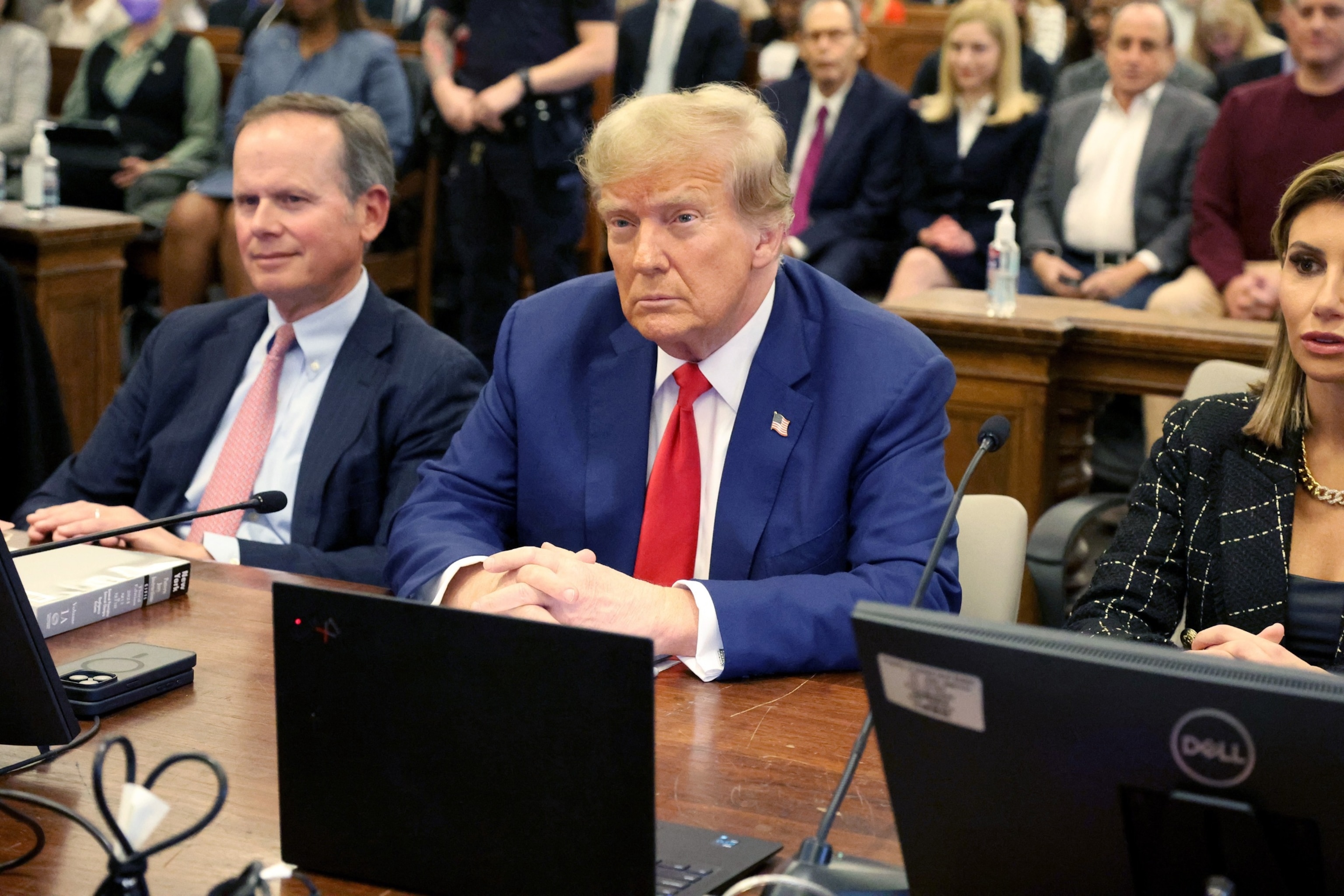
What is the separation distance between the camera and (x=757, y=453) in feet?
6.36

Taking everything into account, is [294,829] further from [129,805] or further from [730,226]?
[730,226]

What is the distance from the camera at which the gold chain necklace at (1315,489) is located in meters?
1.99

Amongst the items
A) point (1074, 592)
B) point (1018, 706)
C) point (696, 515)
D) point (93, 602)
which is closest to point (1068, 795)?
point (1018, 706)

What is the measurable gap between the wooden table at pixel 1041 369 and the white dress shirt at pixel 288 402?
1.60 m

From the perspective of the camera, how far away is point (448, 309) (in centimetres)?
579

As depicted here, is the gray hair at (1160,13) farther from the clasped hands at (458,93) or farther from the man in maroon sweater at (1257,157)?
the clasped hands at (458,93)

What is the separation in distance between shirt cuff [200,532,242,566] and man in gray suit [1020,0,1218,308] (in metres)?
3.14

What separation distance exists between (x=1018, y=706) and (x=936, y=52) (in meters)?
5.12

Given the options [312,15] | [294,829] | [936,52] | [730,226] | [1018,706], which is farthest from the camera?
[936,52]

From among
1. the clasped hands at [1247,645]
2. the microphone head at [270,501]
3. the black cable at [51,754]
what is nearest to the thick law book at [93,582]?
the microphone head at [270,501]

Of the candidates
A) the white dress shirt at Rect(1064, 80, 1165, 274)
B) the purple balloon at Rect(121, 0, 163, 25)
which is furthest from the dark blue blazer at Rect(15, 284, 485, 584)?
the purple balloon at Rect(121, 0, 163, 25)

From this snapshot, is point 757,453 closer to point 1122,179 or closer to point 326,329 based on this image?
point 326,329

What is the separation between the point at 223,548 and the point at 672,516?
77 cm

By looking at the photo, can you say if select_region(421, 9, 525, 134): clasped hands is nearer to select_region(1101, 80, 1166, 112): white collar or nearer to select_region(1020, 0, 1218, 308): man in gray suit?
select_region(1020, 0, 1218, 308): man in gray suit
